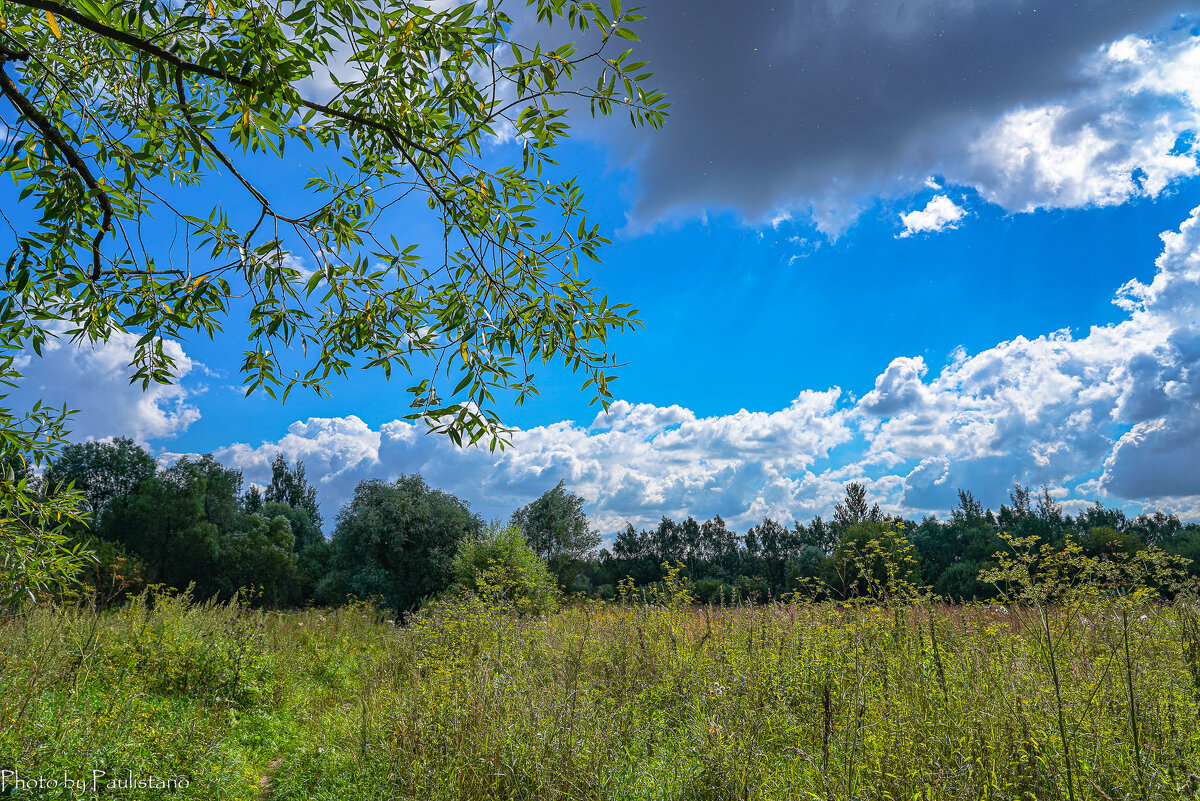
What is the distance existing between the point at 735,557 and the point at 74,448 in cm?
4665

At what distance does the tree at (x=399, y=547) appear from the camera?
2244 centimetres

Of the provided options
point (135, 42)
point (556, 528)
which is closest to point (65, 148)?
point (135, 42)

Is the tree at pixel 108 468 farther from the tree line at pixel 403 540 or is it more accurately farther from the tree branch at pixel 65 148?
the tree branch at pixel 65 148

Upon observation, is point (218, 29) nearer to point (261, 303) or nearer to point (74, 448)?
point (261, 303)

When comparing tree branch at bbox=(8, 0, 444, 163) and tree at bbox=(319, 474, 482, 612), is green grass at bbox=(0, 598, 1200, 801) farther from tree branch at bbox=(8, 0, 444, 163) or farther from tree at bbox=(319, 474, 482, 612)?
tree at bbox=(319, 474, 482, 612)

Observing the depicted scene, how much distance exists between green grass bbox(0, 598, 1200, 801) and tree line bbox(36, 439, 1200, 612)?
8741 mm

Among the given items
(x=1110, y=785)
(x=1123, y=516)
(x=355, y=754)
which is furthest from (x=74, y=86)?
(x=1123, y=516)

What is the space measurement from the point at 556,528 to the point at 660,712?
25.0 m

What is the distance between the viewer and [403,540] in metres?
22.5

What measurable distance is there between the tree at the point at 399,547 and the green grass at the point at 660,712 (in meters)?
14.8

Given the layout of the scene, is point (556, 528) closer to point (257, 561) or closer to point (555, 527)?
point (555, 527)

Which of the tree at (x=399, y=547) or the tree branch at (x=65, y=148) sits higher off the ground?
the tree branch at (x=65, y=148)

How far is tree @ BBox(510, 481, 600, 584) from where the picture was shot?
29328mm

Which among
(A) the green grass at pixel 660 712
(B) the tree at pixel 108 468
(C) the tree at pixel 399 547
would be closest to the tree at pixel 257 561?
(B) the tree at pixel 108 468
